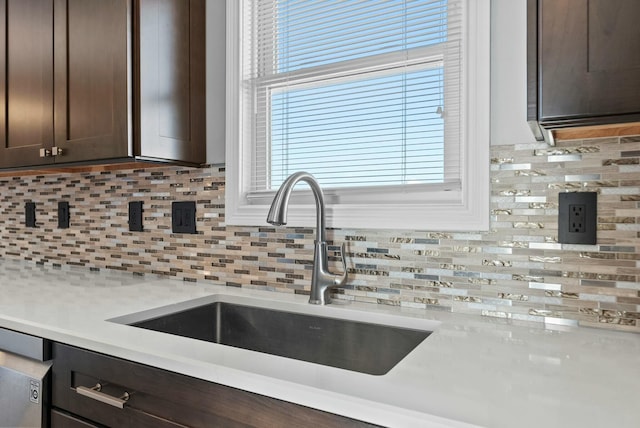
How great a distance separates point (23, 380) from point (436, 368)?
1020mm

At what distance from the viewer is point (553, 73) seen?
0.84 meters

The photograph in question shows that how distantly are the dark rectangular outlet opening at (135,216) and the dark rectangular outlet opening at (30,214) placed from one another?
78 centimetres

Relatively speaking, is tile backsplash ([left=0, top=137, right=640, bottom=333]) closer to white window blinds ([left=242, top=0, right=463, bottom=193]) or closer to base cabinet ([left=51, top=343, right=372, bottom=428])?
white window blinds ([left=242, top=0, right=463, bottom=193])

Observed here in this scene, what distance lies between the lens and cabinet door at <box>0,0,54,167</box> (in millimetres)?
1767

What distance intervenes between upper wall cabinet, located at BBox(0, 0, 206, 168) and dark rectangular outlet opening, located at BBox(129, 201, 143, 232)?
0.34 metres

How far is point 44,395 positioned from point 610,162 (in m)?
1.47

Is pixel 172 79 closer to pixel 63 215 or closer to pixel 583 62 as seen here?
pixel 63 215

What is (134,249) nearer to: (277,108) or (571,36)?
(277,108)

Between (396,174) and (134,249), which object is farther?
(134,249)

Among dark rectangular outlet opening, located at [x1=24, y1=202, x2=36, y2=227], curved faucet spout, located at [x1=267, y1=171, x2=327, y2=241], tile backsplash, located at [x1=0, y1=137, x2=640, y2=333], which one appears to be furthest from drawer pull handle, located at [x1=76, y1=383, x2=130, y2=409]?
dark rectangular outlet opening, located at [x1=24, y1=202, x2=36, y2=227]

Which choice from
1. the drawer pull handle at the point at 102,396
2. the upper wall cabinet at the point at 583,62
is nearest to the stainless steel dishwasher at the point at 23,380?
the drawer pull handle at the point at 102,396

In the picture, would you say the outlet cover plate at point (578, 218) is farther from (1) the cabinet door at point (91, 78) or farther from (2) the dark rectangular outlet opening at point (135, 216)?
(2) the dark rectangular outlet opening at point (135, 216)

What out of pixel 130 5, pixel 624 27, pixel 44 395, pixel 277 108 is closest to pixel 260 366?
pixel 44 395

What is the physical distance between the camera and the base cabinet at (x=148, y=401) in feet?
2.64
